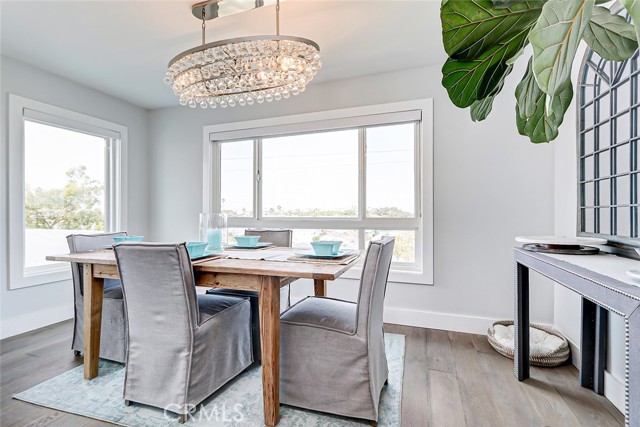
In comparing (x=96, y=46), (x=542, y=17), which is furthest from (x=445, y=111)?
(x=96, y=46)

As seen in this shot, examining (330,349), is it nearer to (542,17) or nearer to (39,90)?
(542,17)

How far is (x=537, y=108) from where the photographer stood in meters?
0.90

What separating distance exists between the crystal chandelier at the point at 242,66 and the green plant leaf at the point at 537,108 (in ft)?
4.72

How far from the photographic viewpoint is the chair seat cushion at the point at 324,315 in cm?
162

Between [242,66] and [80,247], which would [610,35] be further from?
[80,247]

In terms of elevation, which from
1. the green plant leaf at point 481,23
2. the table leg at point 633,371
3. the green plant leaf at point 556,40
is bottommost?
the table leg at point 633,371

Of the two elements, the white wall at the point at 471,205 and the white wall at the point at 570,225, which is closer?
the white wall at the point at 570,225

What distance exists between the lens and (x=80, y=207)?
3.42 meters

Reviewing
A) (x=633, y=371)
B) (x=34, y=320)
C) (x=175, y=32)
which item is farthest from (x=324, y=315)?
(x=34, y=320)

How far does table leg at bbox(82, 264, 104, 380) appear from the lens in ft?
6.47

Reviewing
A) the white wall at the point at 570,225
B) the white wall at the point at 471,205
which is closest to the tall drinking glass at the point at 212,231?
the white wall at the point at 471,205

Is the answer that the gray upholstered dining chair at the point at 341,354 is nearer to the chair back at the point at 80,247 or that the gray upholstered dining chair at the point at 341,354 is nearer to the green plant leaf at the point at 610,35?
the green plant leaf at the point at 610,35

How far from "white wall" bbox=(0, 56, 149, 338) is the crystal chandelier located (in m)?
1.65

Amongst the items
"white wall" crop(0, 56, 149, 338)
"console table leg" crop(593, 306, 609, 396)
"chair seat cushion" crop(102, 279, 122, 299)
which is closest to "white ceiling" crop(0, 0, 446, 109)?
"white wall" crop(0, 56, 149, 338)
